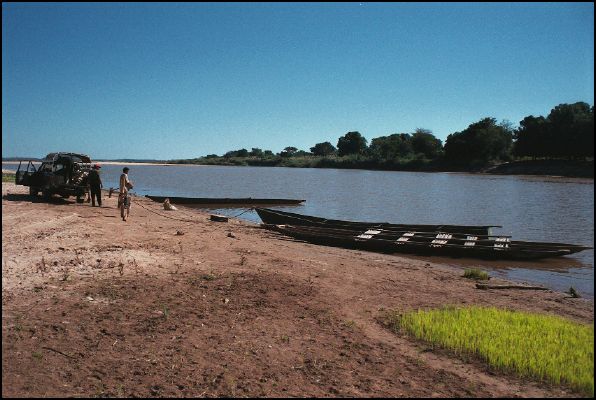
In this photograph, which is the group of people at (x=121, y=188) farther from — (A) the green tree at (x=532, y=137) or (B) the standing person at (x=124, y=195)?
(A) the green tree at (x=532, y=137)

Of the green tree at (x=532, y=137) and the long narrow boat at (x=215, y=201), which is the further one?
the green tree at (x=532, y=137)

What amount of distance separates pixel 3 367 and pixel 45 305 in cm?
195

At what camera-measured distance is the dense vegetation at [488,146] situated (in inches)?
3108

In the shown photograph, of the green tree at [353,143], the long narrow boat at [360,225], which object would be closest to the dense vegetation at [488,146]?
the green tree at [353,143]

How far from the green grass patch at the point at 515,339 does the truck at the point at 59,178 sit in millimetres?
18461

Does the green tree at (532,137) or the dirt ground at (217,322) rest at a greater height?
the green tree at (532,137)

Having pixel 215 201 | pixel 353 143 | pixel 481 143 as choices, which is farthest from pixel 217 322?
pixel 353 143

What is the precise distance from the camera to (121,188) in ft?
55.9

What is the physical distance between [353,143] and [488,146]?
65.7 meters

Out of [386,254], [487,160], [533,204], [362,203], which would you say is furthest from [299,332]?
[487,160]

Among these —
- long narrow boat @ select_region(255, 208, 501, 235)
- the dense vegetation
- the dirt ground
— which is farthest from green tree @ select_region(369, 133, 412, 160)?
the dirt ground

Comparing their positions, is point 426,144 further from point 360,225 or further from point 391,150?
point 360,225

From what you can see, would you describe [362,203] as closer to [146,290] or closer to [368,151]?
[146,290]

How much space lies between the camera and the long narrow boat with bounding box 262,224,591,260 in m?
15.7
